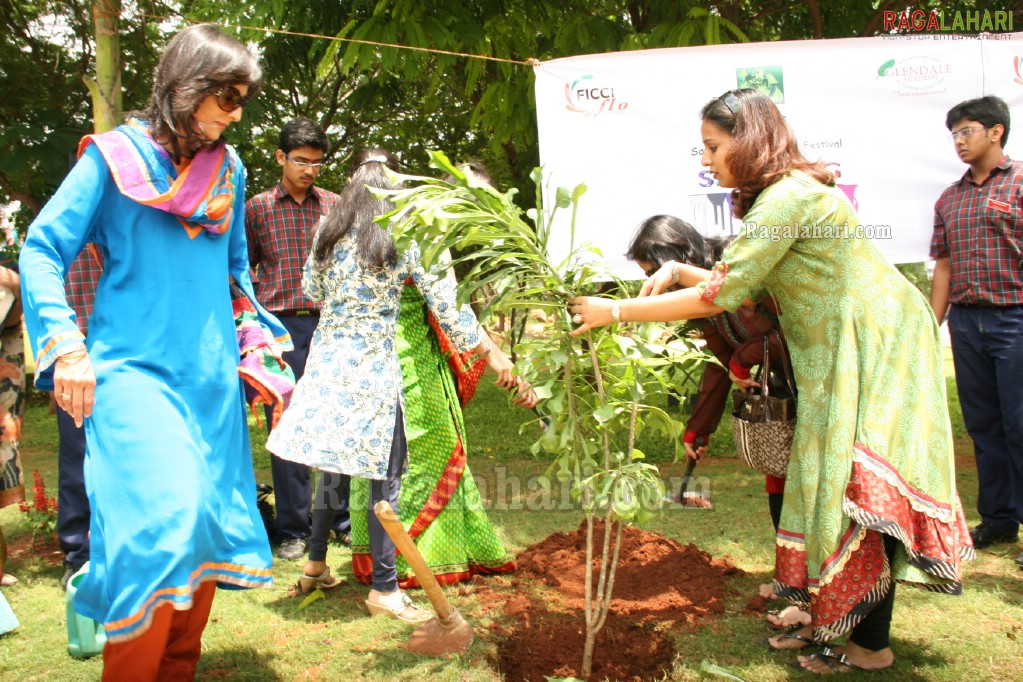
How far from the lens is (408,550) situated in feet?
10.6

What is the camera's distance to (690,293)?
277cm

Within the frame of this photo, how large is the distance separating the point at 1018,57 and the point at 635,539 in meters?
3.80

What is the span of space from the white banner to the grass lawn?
68.7 inches

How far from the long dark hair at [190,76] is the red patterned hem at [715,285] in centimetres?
155

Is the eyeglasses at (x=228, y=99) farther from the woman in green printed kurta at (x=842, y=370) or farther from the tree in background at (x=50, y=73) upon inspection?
the tree in background at (x=50, y=73)

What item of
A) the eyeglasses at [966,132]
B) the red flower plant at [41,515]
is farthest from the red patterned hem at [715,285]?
the red flower plant at [41,515]

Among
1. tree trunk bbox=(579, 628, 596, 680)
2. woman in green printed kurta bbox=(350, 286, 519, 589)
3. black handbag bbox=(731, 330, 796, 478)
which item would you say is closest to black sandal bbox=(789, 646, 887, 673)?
black handbag bbox=(731, 330, 796, 478)

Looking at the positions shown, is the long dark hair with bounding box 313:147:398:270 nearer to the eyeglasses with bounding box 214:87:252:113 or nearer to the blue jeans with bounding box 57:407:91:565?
the eyeglasses with bounding box 214:87:252:113

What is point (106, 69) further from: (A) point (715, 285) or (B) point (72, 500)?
(A) point (715, 285)

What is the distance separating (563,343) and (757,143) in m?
0.87

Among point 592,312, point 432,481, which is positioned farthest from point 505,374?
point 592,312

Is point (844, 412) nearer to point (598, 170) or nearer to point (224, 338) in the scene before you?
point (224, 338)

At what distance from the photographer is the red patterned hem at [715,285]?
9.11 ft

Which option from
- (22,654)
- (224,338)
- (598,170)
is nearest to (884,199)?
(598,170)
